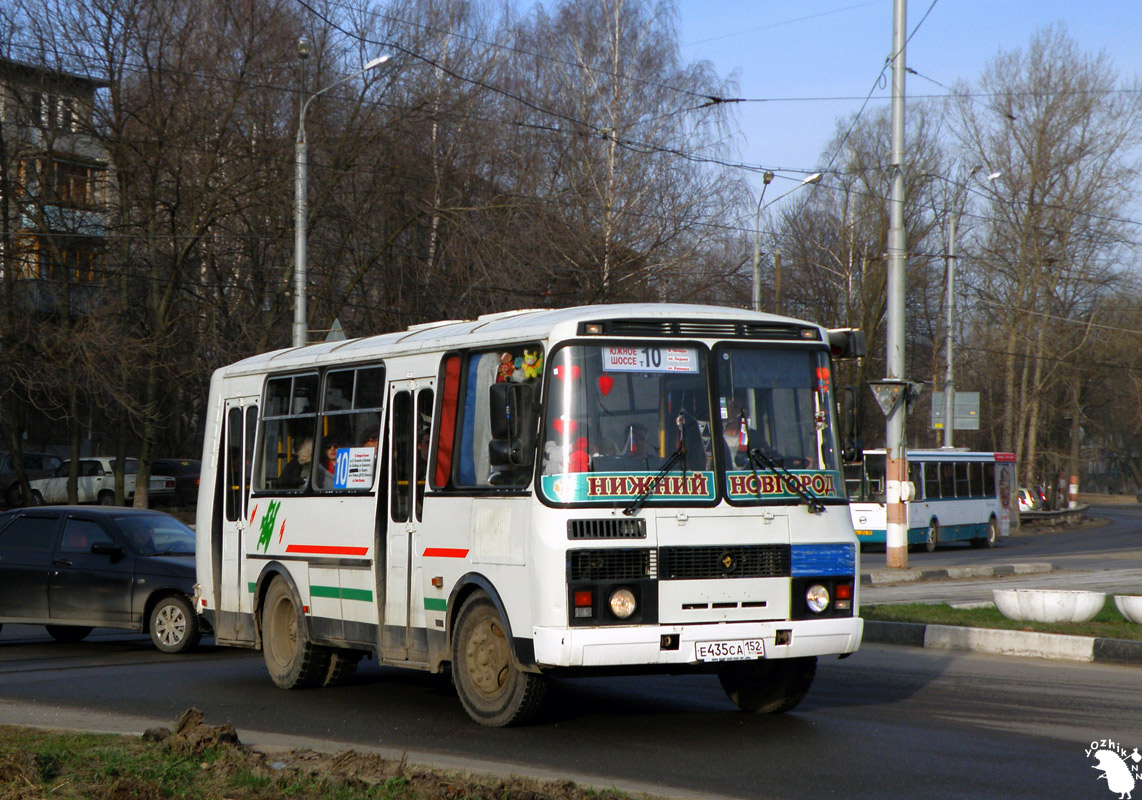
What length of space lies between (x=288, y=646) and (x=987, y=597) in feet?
38.3

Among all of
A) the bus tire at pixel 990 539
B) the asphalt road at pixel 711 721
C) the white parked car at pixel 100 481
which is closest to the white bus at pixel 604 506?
the asphalt road at pixel 711 721

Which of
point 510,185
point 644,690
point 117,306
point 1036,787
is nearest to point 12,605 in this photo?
point 644,690

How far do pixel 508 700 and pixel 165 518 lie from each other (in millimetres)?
7743

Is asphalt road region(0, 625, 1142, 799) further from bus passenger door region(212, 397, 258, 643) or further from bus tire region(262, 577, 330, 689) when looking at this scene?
bus passenger door region(212, 397, 258, 643)

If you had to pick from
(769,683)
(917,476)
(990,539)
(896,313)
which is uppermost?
(896,313)

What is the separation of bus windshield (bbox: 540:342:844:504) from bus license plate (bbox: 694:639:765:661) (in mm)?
863

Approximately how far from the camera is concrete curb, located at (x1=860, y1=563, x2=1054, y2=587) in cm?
2192

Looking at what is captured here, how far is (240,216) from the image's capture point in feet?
99.3

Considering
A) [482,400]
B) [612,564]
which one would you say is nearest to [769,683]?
[612,564]

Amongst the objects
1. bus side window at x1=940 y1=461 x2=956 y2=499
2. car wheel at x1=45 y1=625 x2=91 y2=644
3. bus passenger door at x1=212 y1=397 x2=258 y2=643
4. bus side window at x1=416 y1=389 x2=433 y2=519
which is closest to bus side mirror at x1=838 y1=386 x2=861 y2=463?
bus side window at x1=416 y1=389 x2=433 y2=519

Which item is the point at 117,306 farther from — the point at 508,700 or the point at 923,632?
the point at 508,700

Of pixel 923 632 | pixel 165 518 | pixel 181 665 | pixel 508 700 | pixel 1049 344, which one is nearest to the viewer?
pixel 508 700

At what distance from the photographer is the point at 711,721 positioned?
888 centimetres

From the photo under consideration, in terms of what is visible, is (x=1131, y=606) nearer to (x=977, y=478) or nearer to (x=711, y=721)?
(x=711, y=721)
